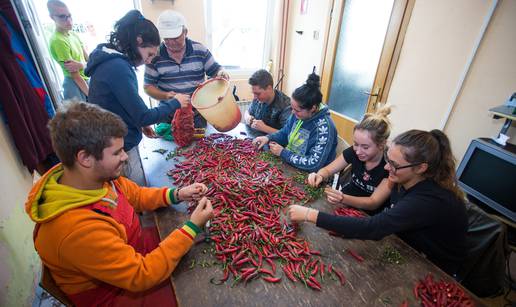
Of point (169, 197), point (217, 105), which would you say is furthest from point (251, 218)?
point (217, 105)

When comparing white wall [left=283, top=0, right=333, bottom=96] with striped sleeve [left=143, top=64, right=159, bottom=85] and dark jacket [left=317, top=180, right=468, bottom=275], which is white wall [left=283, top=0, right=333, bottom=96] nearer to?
striped sleeve [left=143, top=64, right=159, bottom=85]

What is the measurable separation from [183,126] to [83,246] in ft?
6.27

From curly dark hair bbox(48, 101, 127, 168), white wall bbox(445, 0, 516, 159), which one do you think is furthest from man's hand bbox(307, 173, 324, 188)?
white wall bbox(445, 0, 516, 159)

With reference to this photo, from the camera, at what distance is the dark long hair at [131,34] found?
2.09 meters

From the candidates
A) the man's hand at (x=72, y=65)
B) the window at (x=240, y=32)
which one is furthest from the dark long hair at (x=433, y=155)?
the window at (x=240, y=32)

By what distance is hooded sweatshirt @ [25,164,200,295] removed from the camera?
1.11m

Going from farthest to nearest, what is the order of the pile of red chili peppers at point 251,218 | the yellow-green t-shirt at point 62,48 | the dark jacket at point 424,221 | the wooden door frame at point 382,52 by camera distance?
the wooden door frame at point 382,52, the yellow-green t-shirt at point 62,48, the dark jacket at point 424,221, the pile of red chili peppers at point 251,218

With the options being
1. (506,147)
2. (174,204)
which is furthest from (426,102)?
(174,204)

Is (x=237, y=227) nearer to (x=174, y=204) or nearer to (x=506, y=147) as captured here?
(x=174, y=204)

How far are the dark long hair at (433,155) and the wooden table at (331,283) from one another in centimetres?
53

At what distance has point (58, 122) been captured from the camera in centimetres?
122

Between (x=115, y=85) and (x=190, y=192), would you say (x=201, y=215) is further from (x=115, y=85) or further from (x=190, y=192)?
(x=115, y=85)

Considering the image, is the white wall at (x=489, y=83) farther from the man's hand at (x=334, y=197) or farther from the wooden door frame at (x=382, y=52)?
the man's hand at (x=334, y=197)

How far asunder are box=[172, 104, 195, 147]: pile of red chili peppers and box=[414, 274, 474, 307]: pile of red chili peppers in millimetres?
2566
